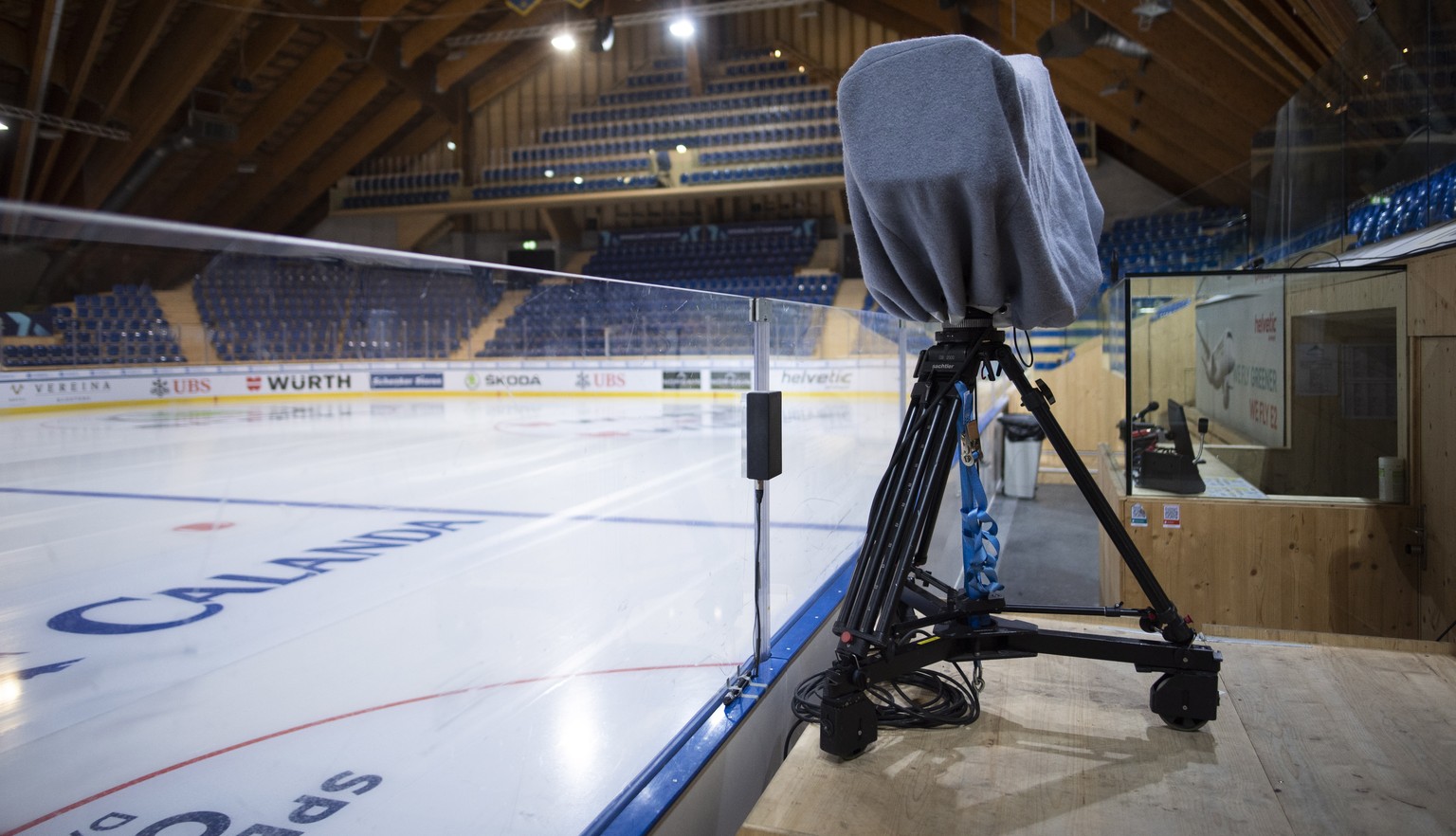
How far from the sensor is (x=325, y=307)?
1.31 m

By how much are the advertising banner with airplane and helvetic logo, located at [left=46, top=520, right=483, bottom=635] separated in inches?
138

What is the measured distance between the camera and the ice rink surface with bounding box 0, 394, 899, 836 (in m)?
1.13

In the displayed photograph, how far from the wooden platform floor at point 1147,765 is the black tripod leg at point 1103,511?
0.64 feet

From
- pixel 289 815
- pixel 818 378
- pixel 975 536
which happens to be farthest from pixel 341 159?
pixel 975 536

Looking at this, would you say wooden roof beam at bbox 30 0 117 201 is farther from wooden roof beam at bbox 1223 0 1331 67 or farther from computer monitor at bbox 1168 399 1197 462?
computer monitor at bbox 1168 399 1197 462

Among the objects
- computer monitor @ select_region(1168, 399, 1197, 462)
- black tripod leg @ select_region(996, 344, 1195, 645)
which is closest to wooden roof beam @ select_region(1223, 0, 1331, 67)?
computer monitor @ select_region(1168, 399, 1197, 462)

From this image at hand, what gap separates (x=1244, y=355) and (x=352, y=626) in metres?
3.80

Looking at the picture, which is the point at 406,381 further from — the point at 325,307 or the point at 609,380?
the point at 609,380

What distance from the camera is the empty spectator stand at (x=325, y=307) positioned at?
3.64ft

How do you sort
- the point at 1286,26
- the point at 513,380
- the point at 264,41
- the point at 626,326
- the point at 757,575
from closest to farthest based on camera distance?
the point at 757,575 < the point at 626,326 < the point at 513,380 < the point at 1286,26 < the point at 264,41

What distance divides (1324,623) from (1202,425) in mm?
916

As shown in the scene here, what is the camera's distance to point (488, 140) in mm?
21594

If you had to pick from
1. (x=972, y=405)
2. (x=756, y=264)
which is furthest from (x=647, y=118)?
(x=972, y=405)

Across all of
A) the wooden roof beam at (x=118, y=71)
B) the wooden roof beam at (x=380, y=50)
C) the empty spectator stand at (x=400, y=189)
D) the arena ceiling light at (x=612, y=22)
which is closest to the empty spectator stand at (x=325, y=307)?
the wooden roof beam at (x=118, y=71)
